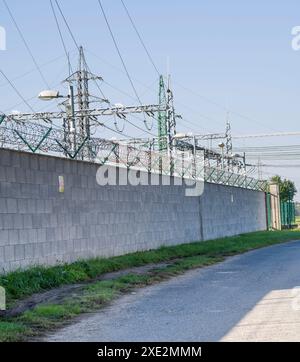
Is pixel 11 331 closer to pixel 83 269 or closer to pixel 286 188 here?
pixel 83 269

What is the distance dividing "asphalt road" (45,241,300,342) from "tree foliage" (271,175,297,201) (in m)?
74.5

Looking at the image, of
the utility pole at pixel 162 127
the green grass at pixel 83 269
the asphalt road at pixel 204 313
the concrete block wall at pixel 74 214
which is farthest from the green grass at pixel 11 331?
the utility pole at pixel 162 127

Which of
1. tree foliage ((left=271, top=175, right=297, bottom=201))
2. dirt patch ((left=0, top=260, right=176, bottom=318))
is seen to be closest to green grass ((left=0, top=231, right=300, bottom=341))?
dirt patch ((left=0, top=260, right=176, bottom=318))

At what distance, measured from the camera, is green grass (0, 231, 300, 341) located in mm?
8511

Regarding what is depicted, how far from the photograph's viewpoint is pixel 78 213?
1541 cm

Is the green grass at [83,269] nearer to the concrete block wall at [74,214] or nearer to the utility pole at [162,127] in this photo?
the concrete block wall at [74,214]

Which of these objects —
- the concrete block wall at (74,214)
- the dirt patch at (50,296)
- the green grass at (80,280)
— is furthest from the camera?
the concrete block wall at (74,214)

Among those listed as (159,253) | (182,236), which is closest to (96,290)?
(159,253)

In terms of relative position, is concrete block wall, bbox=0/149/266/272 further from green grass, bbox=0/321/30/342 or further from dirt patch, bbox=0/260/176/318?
green grass, bbox=0/321/30/342

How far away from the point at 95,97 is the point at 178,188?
2102cm

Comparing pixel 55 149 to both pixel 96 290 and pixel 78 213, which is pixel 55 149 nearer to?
pixel 78 213

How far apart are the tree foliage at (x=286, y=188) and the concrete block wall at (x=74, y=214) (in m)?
64.0

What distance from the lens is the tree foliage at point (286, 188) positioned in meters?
86.9
